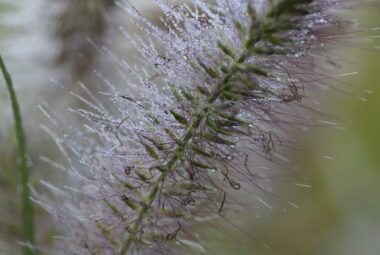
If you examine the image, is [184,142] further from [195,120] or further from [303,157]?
[303,157]

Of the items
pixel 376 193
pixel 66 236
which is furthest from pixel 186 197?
pixel 376 193

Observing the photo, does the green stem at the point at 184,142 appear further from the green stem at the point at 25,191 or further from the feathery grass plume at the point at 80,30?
the feathery grass plume at the point at 80,30

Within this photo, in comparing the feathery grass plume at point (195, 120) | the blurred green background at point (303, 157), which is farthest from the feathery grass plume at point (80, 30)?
the feathery grass plume at point (195, 120)

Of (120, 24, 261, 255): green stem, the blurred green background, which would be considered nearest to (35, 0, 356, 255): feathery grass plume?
(120, 24, 261, 255): green stem

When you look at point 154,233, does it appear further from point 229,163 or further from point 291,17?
point 291,17

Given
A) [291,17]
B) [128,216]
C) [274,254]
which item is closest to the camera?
[291,17]

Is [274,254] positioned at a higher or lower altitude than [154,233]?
lower
